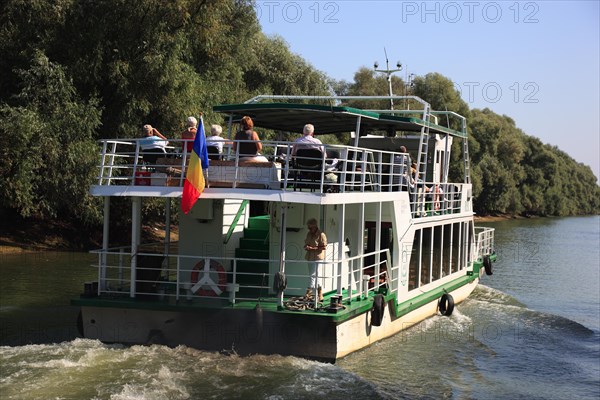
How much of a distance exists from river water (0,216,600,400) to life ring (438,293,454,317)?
8.2 inches

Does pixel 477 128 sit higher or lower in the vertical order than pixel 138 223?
higher

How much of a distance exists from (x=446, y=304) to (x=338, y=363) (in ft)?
18.9

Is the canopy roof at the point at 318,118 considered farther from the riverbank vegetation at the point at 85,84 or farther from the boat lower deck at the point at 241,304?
the riverbank vegetation at the point at 85,84

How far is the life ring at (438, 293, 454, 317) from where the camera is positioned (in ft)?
55.9

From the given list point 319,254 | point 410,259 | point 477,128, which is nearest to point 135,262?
point 319,254

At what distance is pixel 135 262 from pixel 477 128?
57483mm

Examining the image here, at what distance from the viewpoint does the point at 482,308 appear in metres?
20.0

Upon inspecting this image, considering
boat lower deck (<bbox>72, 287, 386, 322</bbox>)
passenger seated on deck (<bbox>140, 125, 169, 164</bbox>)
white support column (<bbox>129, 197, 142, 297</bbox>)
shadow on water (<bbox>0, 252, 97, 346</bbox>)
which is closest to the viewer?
boat lower deck (<bbox>72, 287, 386, 322</bbox>)

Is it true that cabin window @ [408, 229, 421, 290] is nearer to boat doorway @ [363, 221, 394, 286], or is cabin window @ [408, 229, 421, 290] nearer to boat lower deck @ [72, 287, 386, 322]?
boat doorway @ [363, 221, 394, 286]

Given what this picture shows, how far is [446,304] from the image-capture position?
1714cm

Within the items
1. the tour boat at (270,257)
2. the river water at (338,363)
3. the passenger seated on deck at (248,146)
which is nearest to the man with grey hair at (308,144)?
the tour boat at (270,257)

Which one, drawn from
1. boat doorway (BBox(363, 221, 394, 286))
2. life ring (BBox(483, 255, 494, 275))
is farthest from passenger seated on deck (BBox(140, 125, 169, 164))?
life ring (BBox(483, 255, 494, 275))

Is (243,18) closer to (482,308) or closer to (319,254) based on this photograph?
(482,308)

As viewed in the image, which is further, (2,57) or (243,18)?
(243,18)
